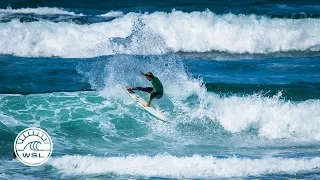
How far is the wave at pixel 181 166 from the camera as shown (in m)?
13.8

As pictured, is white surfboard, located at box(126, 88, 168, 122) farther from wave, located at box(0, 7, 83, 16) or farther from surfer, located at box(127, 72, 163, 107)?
wave, located at box(0, 7, 83, 16)

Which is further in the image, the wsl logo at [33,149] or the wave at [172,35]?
the wave at [172,35]

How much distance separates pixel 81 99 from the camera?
63.2 ft

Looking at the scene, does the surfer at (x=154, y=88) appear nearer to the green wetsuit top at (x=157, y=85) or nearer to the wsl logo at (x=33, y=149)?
the green wetsuit top at (x=157, y=85)

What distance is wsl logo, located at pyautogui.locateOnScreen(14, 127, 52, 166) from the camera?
13352mm

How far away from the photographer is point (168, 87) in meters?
19.7

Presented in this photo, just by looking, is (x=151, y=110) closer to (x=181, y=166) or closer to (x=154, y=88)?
(x=154, y=88)

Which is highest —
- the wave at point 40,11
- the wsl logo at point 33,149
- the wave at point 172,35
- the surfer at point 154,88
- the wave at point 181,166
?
the wave at point 40,11

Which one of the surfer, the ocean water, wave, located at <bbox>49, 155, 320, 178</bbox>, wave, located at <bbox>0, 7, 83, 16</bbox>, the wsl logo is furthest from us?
wave, located at <bbox>0, 7, 83, 16</bbox>

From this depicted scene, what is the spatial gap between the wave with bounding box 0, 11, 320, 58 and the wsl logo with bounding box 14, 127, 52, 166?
10.9 metres

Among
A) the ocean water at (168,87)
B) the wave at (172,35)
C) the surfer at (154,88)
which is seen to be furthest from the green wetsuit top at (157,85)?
the wave at (172,35)

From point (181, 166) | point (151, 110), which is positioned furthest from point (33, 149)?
point (151, 110)

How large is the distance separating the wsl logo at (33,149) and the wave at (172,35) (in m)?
10.9

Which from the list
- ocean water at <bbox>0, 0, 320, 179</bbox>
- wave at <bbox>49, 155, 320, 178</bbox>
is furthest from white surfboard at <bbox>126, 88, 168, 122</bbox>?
wave at <bbox>49, 155, 320, 178</bbox>
